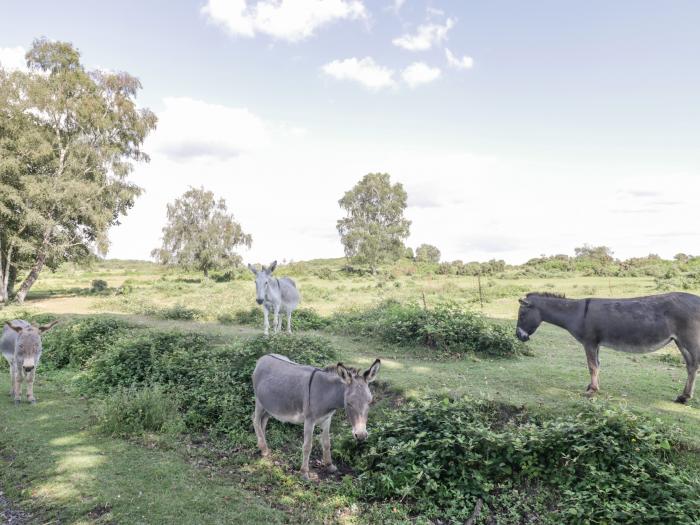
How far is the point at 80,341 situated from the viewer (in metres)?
16.2

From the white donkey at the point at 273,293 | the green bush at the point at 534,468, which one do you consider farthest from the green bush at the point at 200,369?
the green bush at the point at 534,468

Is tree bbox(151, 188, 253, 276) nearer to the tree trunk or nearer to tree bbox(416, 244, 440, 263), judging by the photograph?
the tree trunk

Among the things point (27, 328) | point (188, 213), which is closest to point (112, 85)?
point (188, 213)

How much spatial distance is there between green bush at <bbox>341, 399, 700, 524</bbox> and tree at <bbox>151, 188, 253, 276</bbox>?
1924 inches

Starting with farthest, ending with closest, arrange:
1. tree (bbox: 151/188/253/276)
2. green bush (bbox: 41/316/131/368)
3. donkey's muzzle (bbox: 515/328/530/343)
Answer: tree (bbox: 151/188/253/276)
green bush (bbox: 41/316/131/368)
donkey's muzzle (bbox: 515/328/530/343)

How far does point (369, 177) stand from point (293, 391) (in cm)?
5765

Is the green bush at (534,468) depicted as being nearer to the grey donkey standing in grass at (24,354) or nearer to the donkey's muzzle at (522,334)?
the donkey's muzzle at (522,334)

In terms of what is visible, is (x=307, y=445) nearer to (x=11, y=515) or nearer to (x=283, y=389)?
(x=283, y=389)

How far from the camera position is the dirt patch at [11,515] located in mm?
6219

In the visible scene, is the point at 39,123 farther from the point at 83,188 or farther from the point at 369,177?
the point at 369,177

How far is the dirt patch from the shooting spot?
245 inches

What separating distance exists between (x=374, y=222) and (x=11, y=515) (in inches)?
2196

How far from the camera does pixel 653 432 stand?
6.67 metres

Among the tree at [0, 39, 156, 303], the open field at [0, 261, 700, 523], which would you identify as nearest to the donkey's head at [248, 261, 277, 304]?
the open field at [0, 261, 700, 523]
